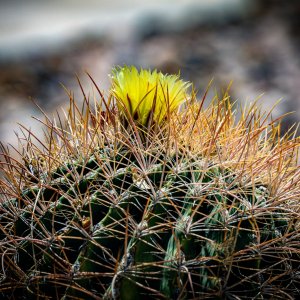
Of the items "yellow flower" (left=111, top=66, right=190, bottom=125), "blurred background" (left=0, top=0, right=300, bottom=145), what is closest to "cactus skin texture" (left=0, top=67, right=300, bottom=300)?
"yellow flower" (left=111, top=66, right=190, bottom=125)

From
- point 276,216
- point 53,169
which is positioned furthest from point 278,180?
point 53,169

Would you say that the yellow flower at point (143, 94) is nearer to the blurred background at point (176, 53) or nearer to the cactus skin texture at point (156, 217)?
the cactus skin texture at point (156, 217)

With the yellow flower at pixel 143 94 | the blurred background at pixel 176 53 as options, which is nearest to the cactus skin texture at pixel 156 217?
the yellow flower at pixel 143 94

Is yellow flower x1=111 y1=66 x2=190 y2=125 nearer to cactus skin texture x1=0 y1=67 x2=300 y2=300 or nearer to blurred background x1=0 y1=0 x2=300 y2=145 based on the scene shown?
cactus skin texture x1=0 y1=67 x2=300 y2=300

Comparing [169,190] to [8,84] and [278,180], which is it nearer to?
[278,180]

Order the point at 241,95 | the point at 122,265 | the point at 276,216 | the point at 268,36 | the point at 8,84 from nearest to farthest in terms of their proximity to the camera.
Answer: the point at 122,265
the point at 276,216
the point at 241,95
the point at 8,84
the point at 268,36

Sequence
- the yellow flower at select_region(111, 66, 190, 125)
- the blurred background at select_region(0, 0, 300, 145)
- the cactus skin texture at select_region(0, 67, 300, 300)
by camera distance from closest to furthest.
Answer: the cactus skin texture at select_region(0, 67, 300, 300)
the yellow flower at select_region(111, 66, 190, 125)
the blurred background at select_region(0, 0, 300, 145)
